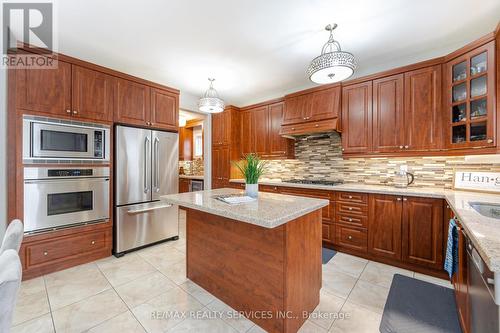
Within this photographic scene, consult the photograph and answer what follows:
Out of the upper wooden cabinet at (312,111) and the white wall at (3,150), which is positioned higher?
the upper wooden cabinet at (312,111)

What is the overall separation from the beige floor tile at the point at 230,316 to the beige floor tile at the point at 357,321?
2.14 ft

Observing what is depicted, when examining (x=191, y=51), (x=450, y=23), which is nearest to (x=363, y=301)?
(x=450, y=23)

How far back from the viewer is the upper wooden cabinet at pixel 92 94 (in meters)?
2.51

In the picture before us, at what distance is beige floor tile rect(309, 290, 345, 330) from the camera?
5.41 ft

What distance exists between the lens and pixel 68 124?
2.45m

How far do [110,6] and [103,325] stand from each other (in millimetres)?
2672

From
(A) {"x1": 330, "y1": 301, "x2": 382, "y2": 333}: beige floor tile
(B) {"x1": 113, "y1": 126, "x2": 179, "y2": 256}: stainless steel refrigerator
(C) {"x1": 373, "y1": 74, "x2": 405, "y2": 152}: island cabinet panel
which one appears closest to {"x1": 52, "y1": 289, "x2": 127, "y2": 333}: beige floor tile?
(B) {"x1": 113, "y1": 126, "x2": 179, "y2": 256}: stainless steel refrigerator

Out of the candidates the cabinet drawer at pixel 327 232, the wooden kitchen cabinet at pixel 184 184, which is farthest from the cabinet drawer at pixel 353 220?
the wooden kitchen cabinet at pixel 184 184

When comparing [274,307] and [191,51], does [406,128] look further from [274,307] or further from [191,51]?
[191,51]

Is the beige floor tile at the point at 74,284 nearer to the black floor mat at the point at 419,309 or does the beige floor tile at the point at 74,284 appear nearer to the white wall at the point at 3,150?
the white wall at the point at 3,150

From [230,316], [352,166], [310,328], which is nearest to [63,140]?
[230,316]

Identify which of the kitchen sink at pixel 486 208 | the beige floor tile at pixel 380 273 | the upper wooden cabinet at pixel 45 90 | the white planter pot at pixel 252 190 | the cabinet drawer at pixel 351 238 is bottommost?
the beige floor tile at pixel 380 273

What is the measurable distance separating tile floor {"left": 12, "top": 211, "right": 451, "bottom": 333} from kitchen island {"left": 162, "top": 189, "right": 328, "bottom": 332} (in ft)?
0.47

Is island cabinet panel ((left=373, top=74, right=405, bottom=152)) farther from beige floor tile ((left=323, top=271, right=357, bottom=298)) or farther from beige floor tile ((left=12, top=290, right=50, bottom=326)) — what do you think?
beige floor tile ((left=12, top=290, right=50, bottom=326))
